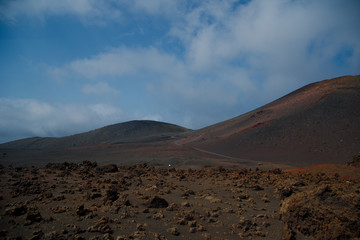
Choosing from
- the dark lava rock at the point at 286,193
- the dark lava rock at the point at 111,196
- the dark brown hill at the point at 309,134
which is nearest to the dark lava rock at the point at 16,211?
the dark lava rock at the point at 111,196

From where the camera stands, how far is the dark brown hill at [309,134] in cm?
2666

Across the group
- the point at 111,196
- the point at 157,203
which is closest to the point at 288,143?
the point at 157,203

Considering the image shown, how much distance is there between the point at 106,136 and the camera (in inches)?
3506

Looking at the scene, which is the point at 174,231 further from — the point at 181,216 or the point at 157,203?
the point at 157,203

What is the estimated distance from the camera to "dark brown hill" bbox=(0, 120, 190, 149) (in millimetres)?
80938

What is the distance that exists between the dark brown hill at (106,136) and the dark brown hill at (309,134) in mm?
44141

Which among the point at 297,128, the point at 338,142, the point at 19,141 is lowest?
the point at 338,142

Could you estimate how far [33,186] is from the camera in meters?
Result: 8.59

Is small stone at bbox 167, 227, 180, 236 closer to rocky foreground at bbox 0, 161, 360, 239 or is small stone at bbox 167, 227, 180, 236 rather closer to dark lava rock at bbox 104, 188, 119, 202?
rocky foreground at bbox 0, 161, 360, 239

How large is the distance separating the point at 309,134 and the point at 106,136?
244 ft

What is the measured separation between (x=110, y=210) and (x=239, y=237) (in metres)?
3.25

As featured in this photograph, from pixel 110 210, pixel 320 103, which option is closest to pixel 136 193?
pixel 110 210

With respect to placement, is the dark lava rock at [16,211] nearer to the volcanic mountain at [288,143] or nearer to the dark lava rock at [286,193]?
the dark lava rock at [286,193]

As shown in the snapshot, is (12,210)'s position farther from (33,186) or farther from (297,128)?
(297,128)
